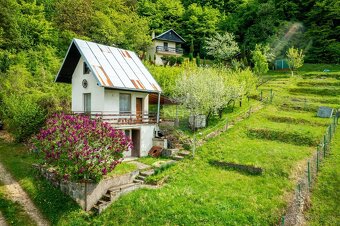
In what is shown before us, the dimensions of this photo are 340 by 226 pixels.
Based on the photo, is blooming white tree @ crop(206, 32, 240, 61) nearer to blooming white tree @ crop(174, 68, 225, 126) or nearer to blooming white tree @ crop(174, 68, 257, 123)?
blooming white tree @ crop(174, 68, 257, 123)

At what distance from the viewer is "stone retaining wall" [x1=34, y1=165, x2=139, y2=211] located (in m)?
17.4

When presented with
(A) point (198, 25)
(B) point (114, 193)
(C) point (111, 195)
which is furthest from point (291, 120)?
(A) point (198, 25)

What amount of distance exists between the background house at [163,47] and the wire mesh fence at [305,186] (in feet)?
155

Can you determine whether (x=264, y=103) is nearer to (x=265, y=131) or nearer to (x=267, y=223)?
(x=265, y=131)

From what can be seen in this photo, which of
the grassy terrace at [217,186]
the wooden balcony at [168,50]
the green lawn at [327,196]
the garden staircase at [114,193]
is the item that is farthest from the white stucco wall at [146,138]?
the wooden balcony at [168,50]

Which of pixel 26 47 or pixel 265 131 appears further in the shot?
pixel 26 47

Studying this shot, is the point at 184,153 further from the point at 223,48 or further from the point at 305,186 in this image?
the point at 223,48

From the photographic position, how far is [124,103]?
25469 mm

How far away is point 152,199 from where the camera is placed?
54.2 ft

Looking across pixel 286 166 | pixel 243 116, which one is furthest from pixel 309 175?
pixel 243 116

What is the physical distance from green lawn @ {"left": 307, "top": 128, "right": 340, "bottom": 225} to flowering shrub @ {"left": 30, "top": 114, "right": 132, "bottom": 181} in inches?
467

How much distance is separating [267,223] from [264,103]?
2389 centimetres

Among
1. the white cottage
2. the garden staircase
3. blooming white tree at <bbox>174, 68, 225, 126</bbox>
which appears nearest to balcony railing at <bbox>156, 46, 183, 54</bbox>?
blooming white tree at <bbox>174, 68, 225, 126</bbox>

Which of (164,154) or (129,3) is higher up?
(129,3)
